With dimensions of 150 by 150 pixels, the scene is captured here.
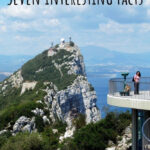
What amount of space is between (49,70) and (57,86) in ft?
62.8

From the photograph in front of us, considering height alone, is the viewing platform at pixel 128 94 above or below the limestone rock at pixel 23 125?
above

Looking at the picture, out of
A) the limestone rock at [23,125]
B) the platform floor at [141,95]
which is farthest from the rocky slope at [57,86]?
the platform floor at [141,95]

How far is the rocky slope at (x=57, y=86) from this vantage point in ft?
349

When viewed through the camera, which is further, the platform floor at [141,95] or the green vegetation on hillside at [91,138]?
the green vegetation on hillside at [91,138]

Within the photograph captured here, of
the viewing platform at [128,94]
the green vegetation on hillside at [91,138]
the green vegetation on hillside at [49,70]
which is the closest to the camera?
the viewing platform at [128,94]

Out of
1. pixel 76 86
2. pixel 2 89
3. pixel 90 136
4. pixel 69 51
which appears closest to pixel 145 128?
pixel 90 136

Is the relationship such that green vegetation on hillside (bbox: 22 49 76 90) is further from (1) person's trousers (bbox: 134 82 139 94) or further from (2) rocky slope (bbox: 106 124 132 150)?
(1) person's trousers (bbox: 134 82 139 94)

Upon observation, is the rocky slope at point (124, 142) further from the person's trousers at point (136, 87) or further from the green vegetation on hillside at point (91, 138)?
the person's trousers at point (136, 87)

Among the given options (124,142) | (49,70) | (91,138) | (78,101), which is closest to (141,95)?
(124,142)

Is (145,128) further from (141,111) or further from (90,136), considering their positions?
(90,136)

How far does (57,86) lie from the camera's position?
13025cm

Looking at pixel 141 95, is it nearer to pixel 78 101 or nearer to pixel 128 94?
pixel 128 94

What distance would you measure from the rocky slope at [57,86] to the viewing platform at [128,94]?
63.7 m

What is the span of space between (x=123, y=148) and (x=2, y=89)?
11248cm
